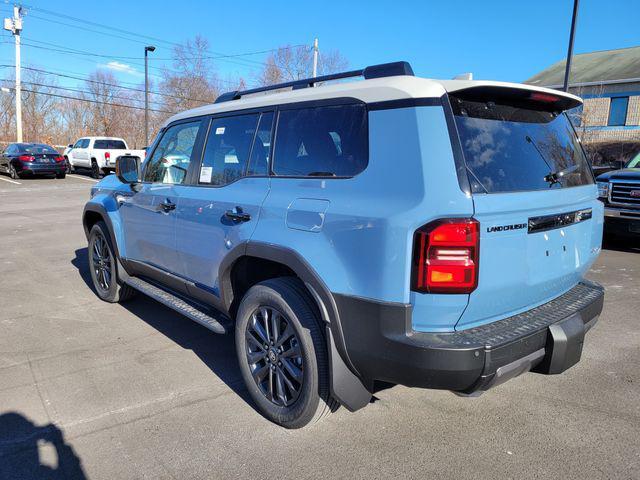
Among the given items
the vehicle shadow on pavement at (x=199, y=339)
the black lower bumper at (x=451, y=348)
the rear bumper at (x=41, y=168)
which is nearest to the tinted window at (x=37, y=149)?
the rear bumper at (x=41, y=168)

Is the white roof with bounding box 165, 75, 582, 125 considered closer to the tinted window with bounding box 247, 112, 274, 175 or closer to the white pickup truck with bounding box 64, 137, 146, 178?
the tinted window with bounding box 247, 112, 274, 175

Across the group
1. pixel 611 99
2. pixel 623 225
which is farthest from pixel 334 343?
pixel 611 99

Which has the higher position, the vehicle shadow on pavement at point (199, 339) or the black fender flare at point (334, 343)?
the black fender flare at point (334, 343)

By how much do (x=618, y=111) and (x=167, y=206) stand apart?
32529mm

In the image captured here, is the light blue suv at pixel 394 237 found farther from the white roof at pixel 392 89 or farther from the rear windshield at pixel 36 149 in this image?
the rear windshield at pixel 36 149

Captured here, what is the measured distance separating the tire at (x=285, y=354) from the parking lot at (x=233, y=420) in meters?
0.16

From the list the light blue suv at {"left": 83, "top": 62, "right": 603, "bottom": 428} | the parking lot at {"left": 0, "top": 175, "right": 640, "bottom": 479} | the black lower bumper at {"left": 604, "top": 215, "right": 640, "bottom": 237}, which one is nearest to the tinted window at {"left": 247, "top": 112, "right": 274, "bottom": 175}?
the light blue suv at {"left": 83, "top": 62, "right": 603, "bottom": 428}

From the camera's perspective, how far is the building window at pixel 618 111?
29.0m

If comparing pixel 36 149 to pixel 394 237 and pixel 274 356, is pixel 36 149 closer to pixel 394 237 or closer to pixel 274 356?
pixel 274 356

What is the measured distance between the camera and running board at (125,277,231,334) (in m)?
3.46

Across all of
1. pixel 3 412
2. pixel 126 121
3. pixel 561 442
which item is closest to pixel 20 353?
pixel 3 412

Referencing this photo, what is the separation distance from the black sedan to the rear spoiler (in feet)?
75.2

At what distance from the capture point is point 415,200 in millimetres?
2266

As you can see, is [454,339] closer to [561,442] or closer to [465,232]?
[465,232]
